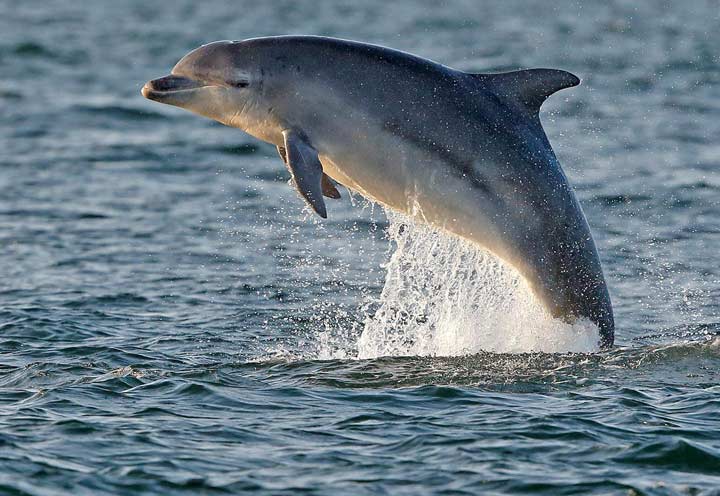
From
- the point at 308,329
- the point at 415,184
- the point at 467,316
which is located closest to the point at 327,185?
the point at 415,184

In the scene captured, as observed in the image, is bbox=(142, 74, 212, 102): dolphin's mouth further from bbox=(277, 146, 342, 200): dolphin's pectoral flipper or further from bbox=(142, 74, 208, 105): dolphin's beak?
bbox=(277, 146, 342, 200): dolphin's pectoral flipper

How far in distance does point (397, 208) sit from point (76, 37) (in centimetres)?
3562

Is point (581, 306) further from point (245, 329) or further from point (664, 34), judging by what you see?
point (664, 34)

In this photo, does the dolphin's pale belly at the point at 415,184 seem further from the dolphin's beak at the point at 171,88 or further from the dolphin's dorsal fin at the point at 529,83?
the dolphin's beak at the point at 171,88

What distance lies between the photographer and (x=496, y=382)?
12570 millimetres

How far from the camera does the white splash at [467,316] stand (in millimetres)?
13320

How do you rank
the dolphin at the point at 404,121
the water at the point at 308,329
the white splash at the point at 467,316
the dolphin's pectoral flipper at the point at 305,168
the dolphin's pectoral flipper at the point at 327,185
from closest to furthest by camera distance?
the water at the point at 308,329 → the dolphin's pectoral flipper at the point at 305,168 → the dolphin at the point at 404,121 → the dolphin's pectoral flipper at the point at 327,185 → the white splash at the point at 467,316

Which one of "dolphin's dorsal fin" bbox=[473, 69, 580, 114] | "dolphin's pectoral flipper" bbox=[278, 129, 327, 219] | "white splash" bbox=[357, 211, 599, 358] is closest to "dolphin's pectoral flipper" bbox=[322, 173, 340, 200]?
"dolphin's pectoral flipper" bbox=[278, 129, 327, 219]

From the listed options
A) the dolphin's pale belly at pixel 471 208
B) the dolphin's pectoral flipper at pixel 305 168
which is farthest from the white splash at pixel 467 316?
the dolphin's pectoral flipper at pixel 305 168

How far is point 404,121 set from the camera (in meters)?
12.5

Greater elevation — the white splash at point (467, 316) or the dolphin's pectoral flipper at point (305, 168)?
the dolphin's pectoral flipper at point (305, 168)

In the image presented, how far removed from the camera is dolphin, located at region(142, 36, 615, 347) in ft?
41.0

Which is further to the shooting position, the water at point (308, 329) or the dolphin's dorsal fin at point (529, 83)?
the dolphin's dorsal fin at point (529, 83)

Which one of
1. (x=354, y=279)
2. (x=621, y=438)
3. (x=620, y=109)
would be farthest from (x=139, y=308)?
(x=620, y=109)
